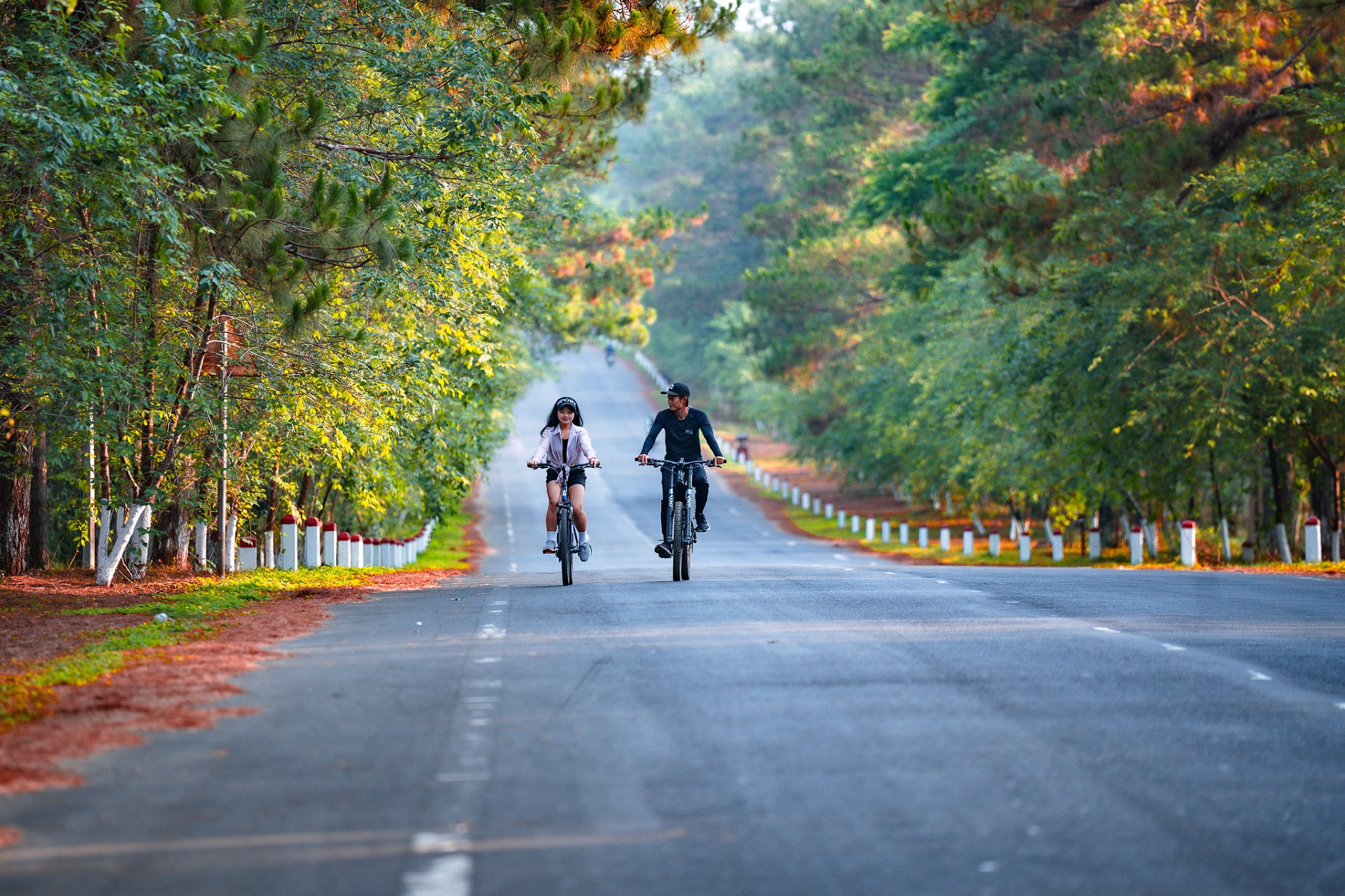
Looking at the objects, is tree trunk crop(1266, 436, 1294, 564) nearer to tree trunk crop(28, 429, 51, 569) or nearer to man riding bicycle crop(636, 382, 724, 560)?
man riding bicycle crop(636, 382, 724, 560)

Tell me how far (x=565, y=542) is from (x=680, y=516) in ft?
4.19

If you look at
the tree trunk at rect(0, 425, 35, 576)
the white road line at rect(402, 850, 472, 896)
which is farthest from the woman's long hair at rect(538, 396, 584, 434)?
the white road line at rect(402, 850, 472, 896)

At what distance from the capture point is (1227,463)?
28906mm

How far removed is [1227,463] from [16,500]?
20795 mm

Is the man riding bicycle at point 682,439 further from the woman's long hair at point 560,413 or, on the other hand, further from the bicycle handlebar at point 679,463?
the woman's long hair at point 560,413

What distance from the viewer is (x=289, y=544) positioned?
994 inches

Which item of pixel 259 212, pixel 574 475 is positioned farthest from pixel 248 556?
pixel 259 212

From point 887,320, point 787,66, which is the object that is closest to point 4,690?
point 887,320

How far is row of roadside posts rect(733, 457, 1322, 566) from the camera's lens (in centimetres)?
2773

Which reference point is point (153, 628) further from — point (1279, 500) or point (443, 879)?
point (1279, 500)

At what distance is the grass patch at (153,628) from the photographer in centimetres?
915

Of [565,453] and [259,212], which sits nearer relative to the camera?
[259,212]

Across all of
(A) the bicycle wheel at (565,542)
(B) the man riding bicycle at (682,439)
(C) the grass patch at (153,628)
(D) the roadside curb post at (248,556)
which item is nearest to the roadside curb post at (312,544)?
(C) the grass patch at (153,628)

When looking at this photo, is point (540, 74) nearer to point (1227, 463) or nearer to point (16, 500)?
point (16, 500)
